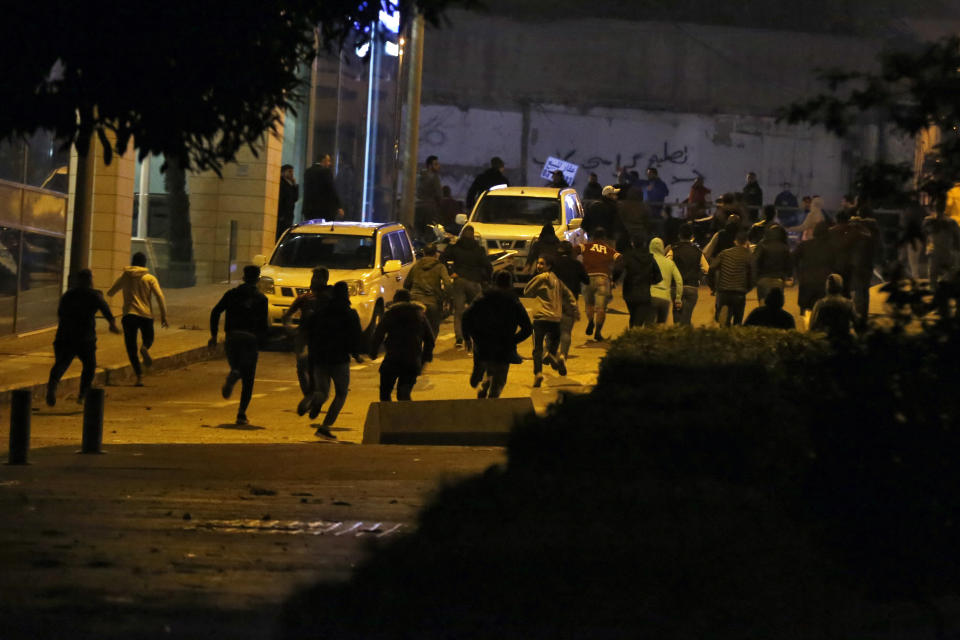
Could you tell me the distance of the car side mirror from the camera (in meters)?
22.4

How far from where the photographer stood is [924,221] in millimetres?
6691

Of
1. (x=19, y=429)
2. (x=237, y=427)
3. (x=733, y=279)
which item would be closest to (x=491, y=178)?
(x=733, y=279)

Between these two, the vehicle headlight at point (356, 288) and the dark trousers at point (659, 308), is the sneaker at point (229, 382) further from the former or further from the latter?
the dark trousers at point (659, 308)

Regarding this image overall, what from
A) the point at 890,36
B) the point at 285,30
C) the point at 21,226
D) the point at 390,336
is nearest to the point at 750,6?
the point at 890,36

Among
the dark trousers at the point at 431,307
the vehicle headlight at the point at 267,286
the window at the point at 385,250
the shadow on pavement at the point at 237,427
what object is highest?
the window at the point at 385,250

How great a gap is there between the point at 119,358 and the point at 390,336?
5651 millimetres

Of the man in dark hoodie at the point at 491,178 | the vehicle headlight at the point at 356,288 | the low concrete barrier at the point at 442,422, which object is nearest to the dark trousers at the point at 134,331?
the vehicle headlight at the point at 356,288

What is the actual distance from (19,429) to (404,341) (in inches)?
177

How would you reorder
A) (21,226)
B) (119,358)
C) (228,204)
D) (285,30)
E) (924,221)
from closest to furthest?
1. (924,221)
2. (285,30)
3. (119,358)
4. (21,226)
5. (228,204)

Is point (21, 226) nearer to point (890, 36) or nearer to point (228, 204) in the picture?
point (228, 204)

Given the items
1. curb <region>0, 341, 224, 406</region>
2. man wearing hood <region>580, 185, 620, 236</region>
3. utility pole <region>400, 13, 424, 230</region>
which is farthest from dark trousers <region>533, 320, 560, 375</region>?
utility pole <region>400, 13, 424, 230</region>

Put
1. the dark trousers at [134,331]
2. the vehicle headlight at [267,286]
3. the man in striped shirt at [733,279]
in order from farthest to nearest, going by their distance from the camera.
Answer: the vehicle headlight at [267,286] < the man in striped shirt at [733,279] < the dark trousers at [134,331]

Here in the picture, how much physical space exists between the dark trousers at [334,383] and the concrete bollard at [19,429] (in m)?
3.53

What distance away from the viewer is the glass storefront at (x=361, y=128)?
32438mm
